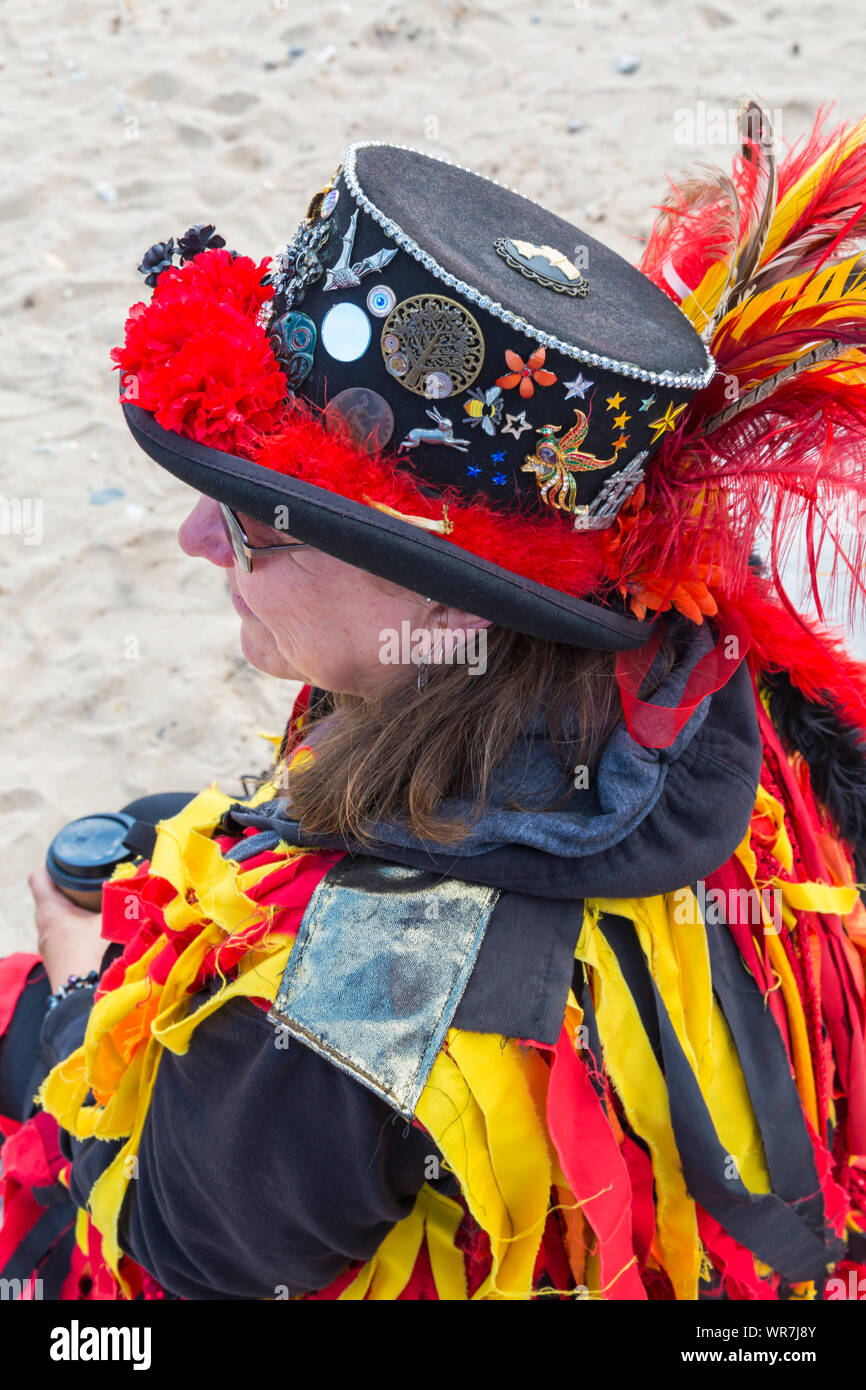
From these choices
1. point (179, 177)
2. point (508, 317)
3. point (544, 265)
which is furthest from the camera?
point (179, 177)

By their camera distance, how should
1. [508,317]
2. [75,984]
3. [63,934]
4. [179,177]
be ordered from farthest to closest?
1. [179,177]
2. [63,934]
3. [75,984]
4. [508,317]

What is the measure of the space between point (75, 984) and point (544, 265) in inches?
56.8

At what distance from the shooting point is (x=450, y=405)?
123 centimetres

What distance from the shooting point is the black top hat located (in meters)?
1.19

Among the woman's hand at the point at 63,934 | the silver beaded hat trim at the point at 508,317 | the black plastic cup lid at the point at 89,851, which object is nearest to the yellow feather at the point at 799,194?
the silver beaded hat trim at the point at 508,317

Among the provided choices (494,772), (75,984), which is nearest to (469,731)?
(494,772)

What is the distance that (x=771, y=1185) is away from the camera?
4.57 feet

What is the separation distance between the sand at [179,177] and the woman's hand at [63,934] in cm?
76

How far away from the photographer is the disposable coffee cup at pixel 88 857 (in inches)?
80.3

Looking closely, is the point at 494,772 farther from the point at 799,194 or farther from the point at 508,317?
the point at 799,194

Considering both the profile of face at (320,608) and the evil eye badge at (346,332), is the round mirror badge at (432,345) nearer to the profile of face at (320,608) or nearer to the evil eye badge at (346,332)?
the evil eye badge at (346,332)

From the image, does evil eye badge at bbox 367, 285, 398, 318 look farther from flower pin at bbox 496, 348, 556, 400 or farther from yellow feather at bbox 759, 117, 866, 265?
yellow feather at bbox 759, 117, 866, 265
